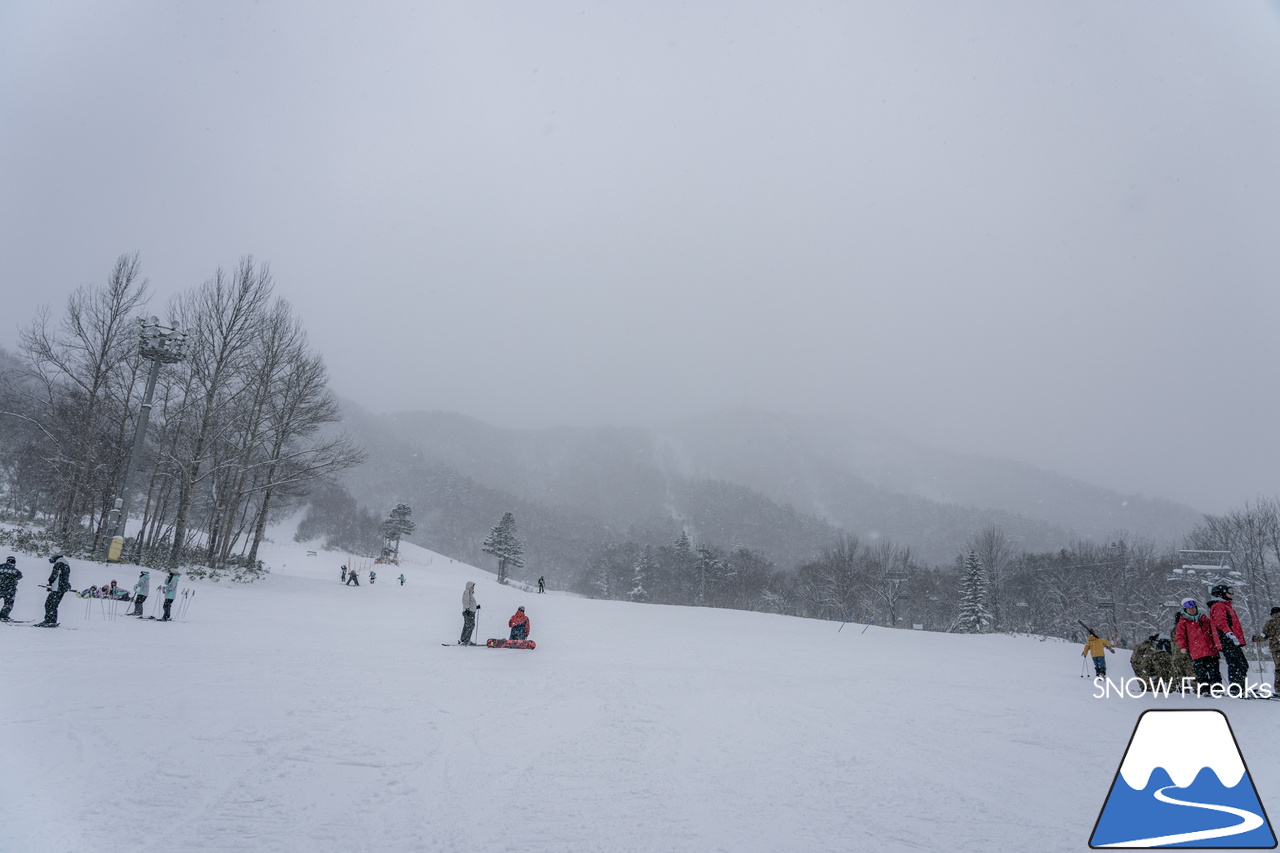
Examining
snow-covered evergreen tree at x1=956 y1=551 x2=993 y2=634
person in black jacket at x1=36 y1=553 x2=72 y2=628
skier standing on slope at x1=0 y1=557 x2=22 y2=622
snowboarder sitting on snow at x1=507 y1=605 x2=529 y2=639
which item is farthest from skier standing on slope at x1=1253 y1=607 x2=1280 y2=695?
snow-covered evergreen tree at x1=956 y1=551 x2=993 y2=634

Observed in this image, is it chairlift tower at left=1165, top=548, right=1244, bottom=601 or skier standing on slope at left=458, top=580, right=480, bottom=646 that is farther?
chairlift tower at left=1165, top=548, right=1244, bottom=601

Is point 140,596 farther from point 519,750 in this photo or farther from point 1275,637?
point 1275,637

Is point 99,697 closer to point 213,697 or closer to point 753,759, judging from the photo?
point 213,697

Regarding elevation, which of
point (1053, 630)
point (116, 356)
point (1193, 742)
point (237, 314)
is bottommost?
point (1053, 630)

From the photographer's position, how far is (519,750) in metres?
6.13

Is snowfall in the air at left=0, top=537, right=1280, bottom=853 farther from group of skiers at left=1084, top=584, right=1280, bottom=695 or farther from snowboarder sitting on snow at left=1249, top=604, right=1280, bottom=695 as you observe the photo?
snowboarder sitting on snow at left=1249, top=604, right=1280, bottom=695

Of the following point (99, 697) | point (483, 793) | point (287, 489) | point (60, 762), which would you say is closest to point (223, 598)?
point (287, 489)

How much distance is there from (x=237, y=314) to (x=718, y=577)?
68248 millimetres

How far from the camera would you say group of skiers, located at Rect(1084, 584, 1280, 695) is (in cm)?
972

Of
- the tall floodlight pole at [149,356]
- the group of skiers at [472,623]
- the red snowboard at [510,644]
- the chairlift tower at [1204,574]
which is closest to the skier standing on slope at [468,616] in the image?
the group of skiers at [472,623]

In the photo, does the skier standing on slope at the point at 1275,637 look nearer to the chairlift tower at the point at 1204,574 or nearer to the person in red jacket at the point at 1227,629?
the person in red jacket at the point at 1227,629

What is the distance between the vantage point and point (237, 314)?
27125 mm

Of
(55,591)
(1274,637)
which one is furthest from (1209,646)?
(55,591)

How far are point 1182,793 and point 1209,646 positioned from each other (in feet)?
30.7
